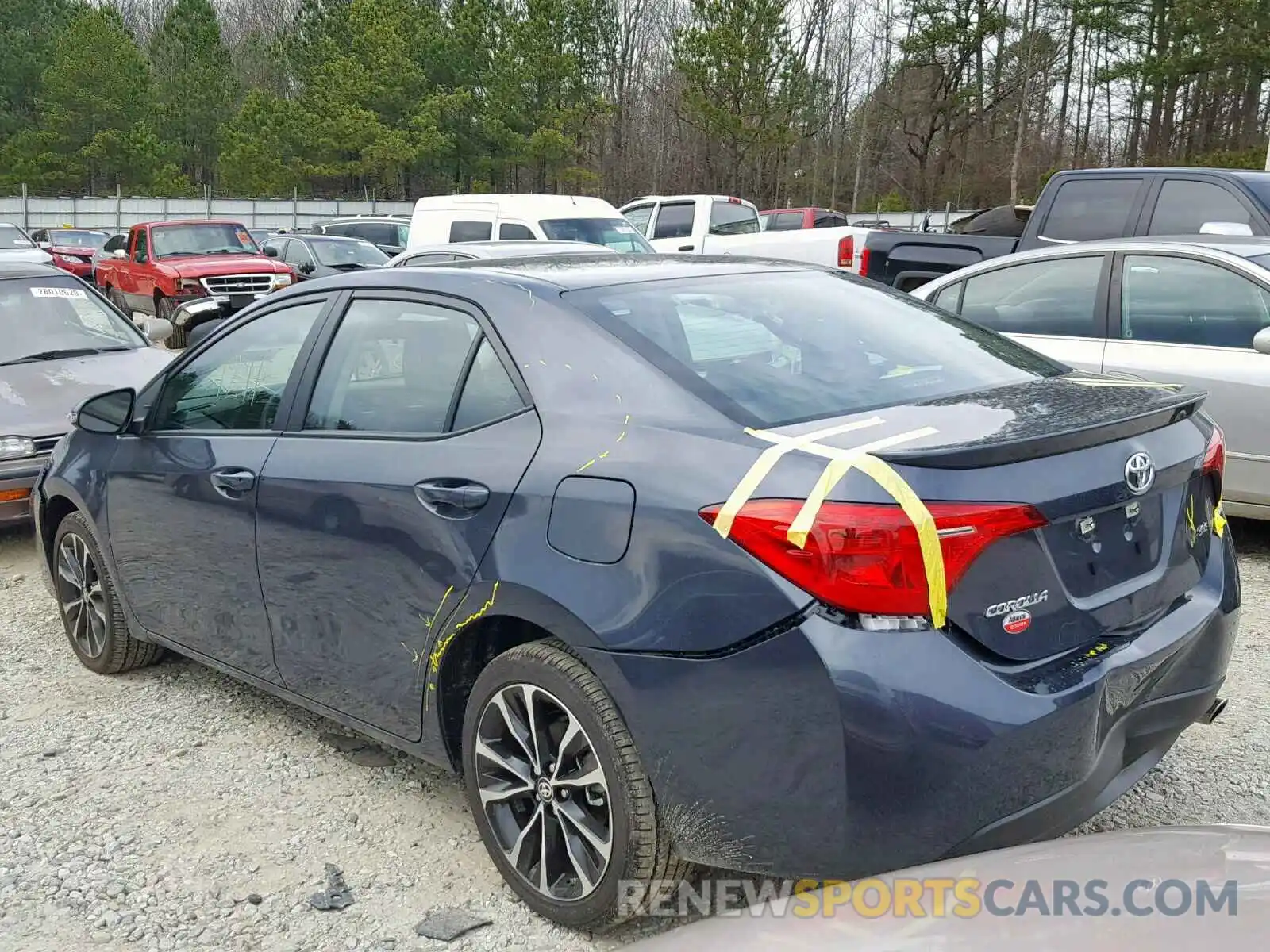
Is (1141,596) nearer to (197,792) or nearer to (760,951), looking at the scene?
(760,951)

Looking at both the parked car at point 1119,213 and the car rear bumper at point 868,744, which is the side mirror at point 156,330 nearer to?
the parked car at point 1119,213

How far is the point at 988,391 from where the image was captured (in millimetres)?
2957

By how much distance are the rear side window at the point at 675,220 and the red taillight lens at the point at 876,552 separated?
1510cm

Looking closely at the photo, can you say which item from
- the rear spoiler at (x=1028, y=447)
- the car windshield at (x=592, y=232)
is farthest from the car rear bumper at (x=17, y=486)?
the car windshield at (x=592, y=232)

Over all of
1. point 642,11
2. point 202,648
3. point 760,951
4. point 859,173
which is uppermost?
point 642,11

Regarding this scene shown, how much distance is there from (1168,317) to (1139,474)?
12.3 ft

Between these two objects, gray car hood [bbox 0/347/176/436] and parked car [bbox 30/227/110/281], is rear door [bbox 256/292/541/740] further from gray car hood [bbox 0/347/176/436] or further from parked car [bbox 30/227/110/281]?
parked car [bbox 30/227/110/281]

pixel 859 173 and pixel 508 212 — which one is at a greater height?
pixel 859 173

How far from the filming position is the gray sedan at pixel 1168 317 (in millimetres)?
5602

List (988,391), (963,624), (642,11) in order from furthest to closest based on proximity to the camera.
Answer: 1. (642,11)
2. (988,391)
3. (963,624)

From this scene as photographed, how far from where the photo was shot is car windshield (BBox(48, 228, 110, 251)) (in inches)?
1238

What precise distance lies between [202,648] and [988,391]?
2755mm

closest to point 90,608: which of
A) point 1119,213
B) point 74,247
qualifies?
point 1119,213

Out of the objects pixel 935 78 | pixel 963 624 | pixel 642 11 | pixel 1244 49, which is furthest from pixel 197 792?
pixel 642 11
